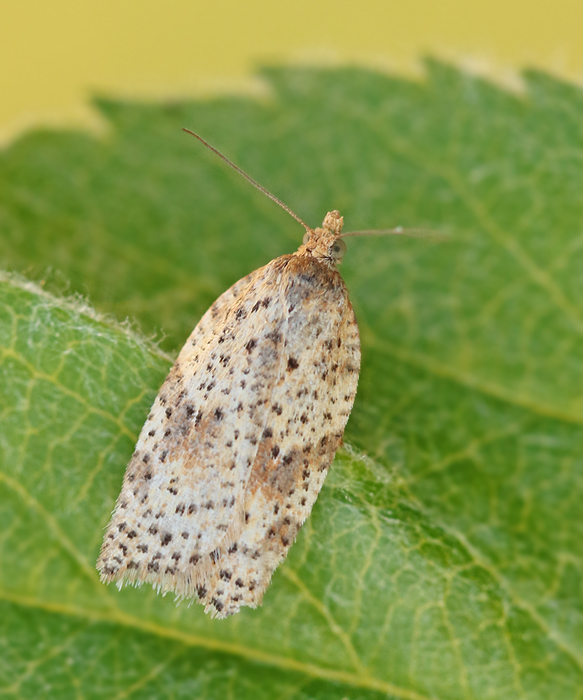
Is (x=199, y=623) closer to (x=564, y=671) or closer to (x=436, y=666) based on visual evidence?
(x=436, y=666)

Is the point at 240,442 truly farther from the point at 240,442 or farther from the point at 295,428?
the point at 295,428

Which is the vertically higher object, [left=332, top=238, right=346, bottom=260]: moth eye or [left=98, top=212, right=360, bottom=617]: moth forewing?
[left=332, top=238, right=346, bottom=260]: moth eye

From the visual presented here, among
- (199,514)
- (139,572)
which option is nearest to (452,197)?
(199,514)

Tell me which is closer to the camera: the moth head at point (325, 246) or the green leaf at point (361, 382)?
the green leaf at point (361, 382)

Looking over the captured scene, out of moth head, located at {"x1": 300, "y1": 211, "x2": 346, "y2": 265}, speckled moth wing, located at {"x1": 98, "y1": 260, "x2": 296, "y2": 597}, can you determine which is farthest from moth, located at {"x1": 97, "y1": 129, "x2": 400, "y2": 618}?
moth head, located at {"x1": 300, "y1": 211, "x2": 346, "y2": 265}

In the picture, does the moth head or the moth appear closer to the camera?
the moth

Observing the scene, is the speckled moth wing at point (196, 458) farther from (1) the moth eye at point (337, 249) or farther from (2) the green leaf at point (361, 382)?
(1) the moth eye at point (337, 249)

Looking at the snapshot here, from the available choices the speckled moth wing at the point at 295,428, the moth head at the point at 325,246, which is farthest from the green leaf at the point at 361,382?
the moth head at the point at 325,246

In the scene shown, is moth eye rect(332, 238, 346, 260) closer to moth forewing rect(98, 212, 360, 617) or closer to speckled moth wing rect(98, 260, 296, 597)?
moth forewing rect(98, 212, 360, 617)
